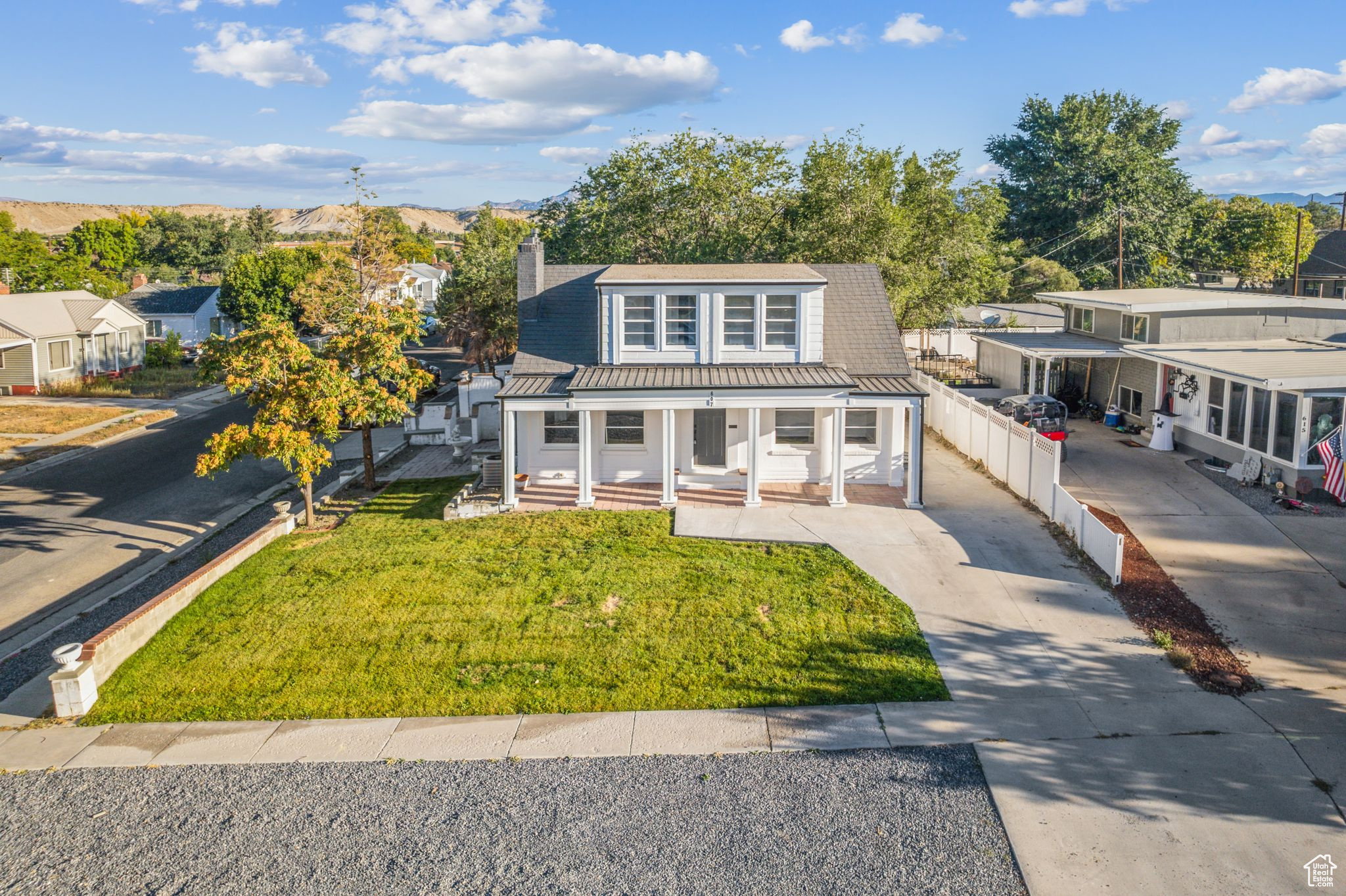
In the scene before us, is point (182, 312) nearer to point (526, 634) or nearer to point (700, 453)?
point (700, 453)

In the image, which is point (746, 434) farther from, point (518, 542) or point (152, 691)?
point (152, 691)

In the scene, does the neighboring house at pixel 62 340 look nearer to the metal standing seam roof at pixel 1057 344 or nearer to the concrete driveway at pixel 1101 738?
the concrete driveway at pixel 1101 738

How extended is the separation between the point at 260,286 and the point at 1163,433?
160 feet

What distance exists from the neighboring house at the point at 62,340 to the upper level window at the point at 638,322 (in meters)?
33.1

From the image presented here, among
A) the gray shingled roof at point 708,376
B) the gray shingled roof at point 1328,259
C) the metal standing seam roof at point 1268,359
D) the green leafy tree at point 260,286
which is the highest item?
the gray shingled roof at point 1328,259

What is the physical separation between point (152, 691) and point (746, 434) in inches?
521

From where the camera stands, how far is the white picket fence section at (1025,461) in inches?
625

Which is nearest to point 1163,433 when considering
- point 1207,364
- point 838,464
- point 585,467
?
point 1207,364

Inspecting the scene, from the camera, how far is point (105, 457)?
94.9 ft

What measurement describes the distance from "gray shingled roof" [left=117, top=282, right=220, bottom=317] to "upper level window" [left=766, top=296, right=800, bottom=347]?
A: 4501 cm

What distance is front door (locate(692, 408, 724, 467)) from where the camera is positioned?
21.8 metres

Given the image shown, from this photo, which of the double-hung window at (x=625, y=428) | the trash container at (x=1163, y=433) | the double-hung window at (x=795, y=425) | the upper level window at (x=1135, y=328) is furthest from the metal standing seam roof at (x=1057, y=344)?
the double-hung window at (x=625, y=428)

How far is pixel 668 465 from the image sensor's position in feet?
65.8

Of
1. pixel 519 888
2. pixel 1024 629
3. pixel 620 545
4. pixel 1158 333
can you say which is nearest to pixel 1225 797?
pixel 1024 629
